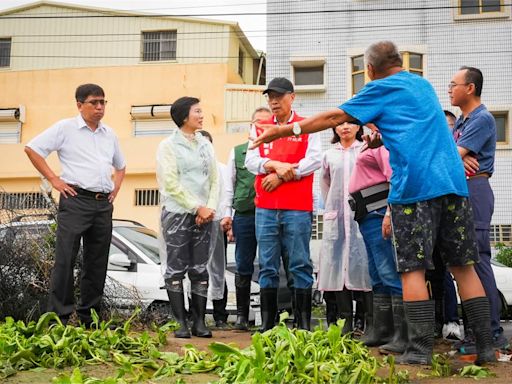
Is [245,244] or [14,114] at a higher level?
[14,114]

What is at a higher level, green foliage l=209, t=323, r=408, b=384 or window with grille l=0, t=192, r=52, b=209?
window with grille l=0, t=192, r=52, b=209

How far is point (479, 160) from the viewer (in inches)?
202

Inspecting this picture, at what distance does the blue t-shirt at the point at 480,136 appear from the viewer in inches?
197

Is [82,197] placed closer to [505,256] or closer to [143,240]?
[143,240]

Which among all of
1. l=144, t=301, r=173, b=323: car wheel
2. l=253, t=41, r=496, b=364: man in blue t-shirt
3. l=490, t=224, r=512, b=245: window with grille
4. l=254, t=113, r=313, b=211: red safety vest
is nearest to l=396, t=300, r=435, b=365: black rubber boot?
l=253, t=41, r=496, b=364: man in blue t-shirt

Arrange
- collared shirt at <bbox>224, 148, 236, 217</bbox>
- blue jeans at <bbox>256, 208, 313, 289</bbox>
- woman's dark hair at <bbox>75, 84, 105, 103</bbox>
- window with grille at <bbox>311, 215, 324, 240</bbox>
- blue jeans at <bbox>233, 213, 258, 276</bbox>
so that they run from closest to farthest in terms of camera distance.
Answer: blue jeans at <bbox>256, 208, 313, 289</bbox>
woman's dark hair at <bbox>75, 84, 105, 103</bbox>
blue jeans at <bbox>233, 213, 258, 276</bbox>
collared shirt at <bbox>224, 148, 236, 217</bbox>
window with grille at <bbox>311, 215, 324, 240</bbox>

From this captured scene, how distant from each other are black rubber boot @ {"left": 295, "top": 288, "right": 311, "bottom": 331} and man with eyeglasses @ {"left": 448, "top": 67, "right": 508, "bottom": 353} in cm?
139

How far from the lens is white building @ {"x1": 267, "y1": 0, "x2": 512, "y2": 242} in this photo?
20250 mm

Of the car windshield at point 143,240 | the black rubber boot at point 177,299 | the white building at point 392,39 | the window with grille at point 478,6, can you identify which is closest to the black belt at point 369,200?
the black rubber boot at point 177,299

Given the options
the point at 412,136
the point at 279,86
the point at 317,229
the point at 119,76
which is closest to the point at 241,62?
the point at 119,76

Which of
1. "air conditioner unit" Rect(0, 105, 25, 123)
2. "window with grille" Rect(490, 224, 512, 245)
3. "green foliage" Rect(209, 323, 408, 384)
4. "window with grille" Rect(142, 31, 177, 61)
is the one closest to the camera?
"green foliage" Rect(209, 323, 408, 384)

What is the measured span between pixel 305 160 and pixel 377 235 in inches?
39.7

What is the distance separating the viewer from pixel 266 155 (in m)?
6.01

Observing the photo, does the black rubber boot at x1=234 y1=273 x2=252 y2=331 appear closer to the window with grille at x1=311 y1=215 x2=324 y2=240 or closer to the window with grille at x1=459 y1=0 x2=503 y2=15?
the window with grille at x1=311 y1=215 x2=324 y2=240
